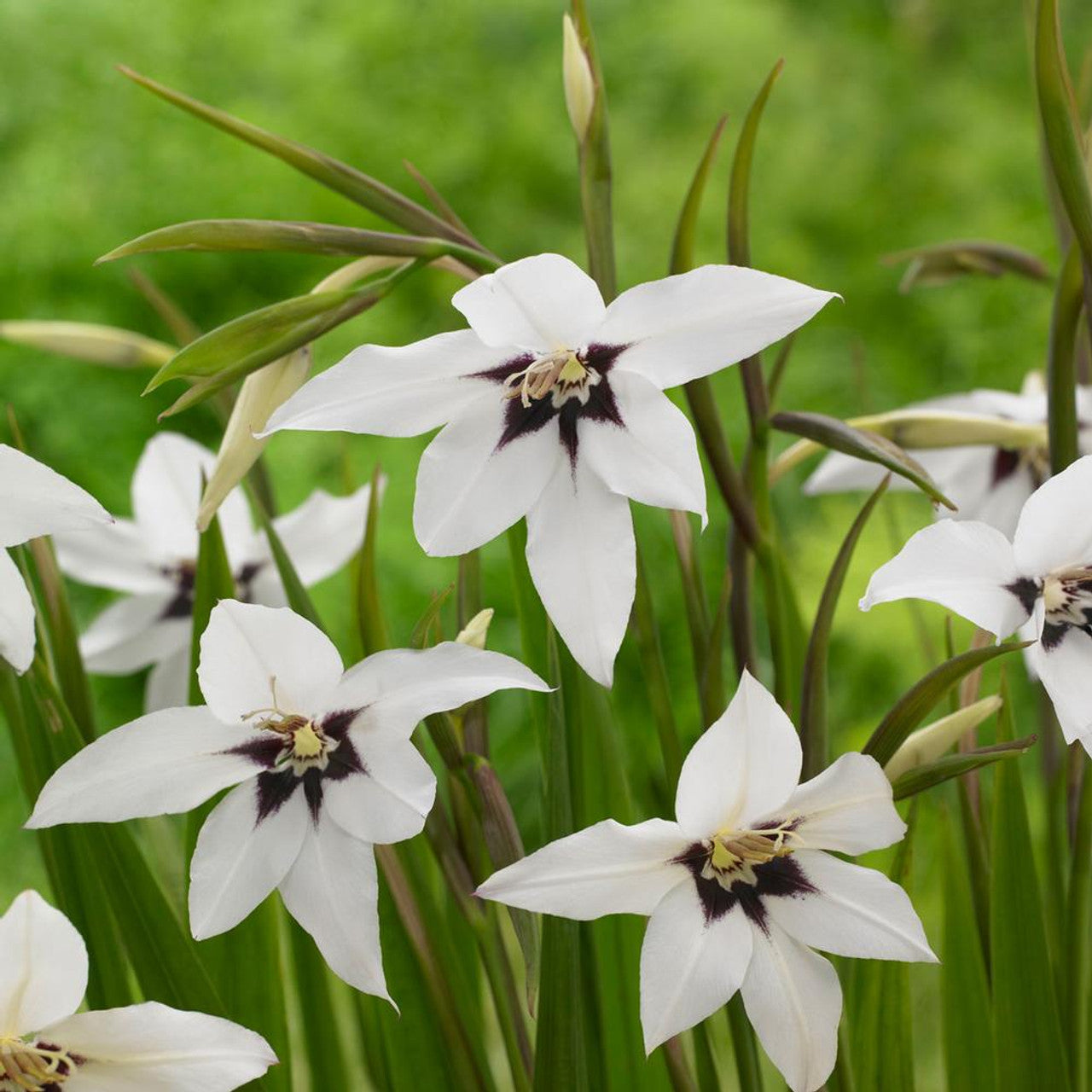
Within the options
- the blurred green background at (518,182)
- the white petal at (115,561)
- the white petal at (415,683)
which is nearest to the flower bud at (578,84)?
the white petal at (415,683)

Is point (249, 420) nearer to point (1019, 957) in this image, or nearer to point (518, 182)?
point (1019, 957)

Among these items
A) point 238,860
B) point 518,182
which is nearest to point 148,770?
point 238,860

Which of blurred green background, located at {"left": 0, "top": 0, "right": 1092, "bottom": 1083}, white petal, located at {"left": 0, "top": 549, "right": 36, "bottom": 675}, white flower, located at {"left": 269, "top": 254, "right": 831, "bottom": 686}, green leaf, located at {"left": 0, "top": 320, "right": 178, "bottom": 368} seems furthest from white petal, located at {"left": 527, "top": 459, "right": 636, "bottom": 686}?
blurred green background, located at {"left": 0, "top": 0, "right": 1092, "bottom": 1083}

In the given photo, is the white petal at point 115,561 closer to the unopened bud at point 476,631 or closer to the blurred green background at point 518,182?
the unopened bud at point 476,631

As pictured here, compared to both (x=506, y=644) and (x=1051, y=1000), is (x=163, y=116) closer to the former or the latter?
(x=506, y=644)

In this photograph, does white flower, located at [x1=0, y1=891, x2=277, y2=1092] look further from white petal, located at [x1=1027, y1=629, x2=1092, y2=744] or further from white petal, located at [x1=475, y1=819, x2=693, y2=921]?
white petal, located at [x1=1027, y1=629, x2=1092, y2=744]

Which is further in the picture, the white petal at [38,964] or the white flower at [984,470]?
the white flower at [984,470]

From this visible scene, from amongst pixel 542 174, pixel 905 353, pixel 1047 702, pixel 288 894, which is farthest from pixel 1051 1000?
pixel 542 174
